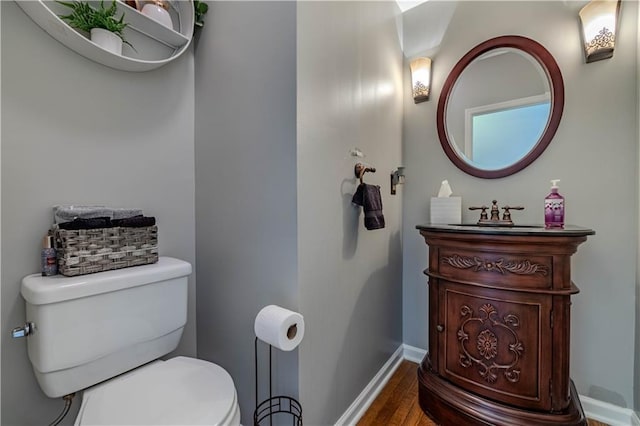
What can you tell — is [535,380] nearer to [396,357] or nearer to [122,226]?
[396,357]

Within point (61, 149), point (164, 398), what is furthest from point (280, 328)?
point (61, 149)

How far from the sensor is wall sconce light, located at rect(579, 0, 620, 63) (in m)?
1.26

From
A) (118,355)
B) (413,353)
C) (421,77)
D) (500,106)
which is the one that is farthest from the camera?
(413,353)

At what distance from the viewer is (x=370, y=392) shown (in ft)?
4.91

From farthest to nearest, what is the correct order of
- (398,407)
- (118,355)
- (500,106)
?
(500,106)
(398,407)
(118,355)

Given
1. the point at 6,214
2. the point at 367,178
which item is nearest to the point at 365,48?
the point at 367,178

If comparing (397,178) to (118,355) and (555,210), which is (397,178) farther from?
(118,355)

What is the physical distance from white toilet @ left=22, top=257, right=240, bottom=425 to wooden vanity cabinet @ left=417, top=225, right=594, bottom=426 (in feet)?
3.29

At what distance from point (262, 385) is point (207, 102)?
1.32 m

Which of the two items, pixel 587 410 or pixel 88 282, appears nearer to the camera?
pixel 88 282

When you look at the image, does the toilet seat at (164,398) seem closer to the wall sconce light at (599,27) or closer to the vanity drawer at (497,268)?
the vanity drawer at (497,268)

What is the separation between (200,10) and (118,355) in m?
1.52

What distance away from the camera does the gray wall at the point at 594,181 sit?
1291 mm

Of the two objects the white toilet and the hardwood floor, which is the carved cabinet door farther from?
the white toilet
